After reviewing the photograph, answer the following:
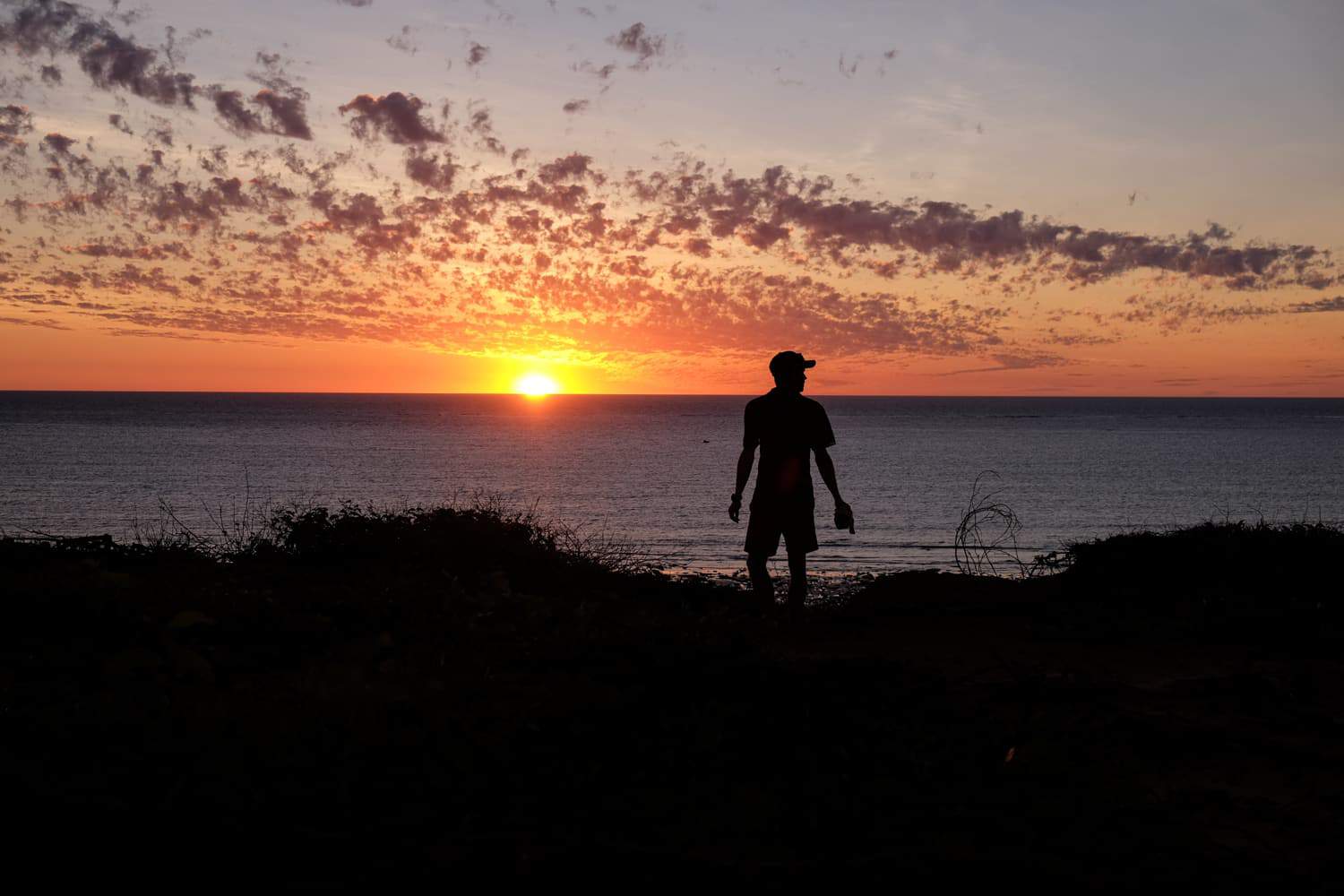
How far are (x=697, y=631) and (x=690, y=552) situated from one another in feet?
73.8

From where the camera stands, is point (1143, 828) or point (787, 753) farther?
point (787, 753)

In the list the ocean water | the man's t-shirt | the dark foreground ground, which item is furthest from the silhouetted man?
the ocean water

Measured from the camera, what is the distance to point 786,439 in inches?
374

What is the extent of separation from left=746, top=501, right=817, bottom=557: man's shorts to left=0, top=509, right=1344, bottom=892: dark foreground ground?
2.74 feet

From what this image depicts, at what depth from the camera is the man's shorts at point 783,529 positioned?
9.52 m

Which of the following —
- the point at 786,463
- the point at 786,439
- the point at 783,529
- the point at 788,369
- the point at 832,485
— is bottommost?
the point at 783,529

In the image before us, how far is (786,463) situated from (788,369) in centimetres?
96

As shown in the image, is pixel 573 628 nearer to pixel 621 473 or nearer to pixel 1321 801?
pixel 1321 801

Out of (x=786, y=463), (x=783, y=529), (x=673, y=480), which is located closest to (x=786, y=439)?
(x=786, y=463)

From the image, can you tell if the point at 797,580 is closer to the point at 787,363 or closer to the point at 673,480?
the point at 787,363

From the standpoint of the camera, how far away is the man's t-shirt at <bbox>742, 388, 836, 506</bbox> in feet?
31.1

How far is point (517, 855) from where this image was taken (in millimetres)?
3908

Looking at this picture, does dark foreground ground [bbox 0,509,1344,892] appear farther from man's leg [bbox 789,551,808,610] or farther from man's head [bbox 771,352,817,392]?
man's head [bbox 771,352,817,392]

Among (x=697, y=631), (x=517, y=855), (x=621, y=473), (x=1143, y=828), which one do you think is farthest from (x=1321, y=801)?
(x=621, y=473)
